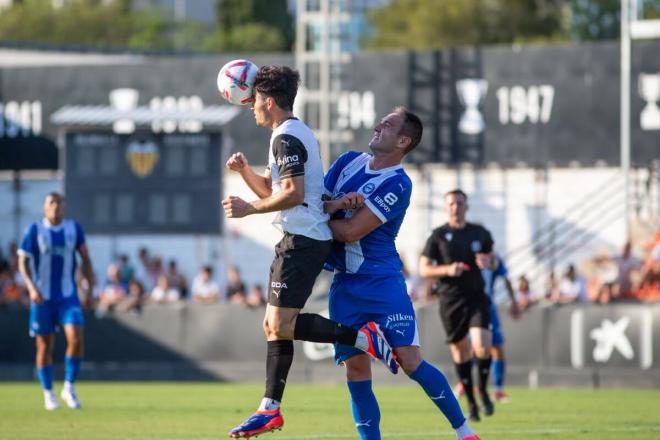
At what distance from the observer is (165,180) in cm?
2767

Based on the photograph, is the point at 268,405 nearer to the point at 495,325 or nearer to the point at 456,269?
the point at 456,269

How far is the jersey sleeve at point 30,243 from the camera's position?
1645 cm

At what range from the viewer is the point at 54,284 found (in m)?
16.5

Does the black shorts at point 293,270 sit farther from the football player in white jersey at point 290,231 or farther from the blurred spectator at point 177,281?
the blurred spectator at point 177,281

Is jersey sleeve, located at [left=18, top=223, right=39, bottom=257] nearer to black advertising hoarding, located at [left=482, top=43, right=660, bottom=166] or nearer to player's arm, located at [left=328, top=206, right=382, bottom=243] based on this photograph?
player's arm, located at [left=328, top=206, right=382, bottom=243]

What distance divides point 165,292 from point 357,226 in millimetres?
17372

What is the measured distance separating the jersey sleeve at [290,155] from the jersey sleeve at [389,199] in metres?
0.59

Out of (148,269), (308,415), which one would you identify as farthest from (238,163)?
(148,269)

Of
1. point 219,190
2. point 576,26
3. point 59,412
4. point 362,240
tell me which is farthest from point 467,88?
point 576,26

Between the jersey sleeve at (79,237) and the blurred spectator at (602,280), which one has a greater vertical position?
the jersey sleeve at (79,237)

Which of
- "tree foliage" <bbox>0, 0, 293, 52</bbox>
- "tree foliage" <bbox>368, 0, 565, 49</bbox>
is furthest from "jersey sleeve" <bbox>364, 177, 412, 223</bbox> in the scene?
"tree foliage" <bbox>0, 0, 293, 52</bbox>

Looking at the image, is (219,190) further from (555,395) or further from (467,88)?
(555,395)

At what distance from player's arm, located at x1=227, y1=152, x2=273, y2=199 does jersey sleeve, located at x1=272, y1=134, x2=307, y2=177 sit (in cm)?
19

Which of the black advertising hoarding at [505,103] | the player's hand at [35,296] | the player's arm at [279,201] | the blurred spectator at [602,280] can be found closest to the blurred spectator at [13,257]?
the black advertising hoarding at [505,103]
